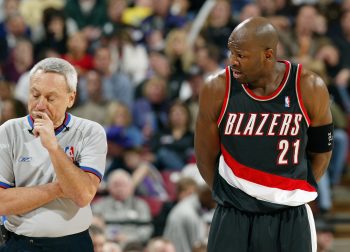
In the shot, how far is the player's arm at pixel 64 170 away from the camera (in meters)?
3.96

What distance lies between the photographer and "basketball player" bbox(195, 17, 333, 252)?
442 cm

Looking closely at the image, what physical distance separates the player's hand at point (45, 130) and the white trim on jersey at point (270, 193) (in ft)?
3.39

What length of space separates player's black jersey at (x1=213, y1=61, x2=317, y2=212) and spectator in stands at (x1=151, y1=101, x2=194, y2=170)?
5400 mm

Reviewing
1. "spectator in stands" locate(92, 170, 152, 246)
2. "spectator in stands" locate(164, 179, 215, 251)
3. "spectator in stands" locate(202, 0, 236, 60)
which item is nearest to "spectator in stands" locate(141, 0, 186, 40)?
"spectator in stands" locate(202, 0, 236, 60)

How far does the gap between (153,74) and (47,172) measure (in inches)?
286

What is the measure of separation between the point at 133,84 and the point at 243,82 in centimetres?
691

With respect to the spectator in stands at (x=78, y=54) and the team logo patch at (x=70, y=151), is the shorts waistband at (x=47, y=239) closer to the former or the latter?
the team logo patch at (x=70, y=151)

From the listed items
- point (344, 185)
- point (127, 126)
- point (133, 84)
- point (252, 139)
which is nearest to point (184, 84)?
point (133, 84)

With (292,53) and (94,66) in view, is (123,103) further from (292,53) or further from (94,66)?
(292,53)

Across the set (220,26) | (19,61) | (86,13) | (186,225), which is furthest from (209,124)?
(86,13)

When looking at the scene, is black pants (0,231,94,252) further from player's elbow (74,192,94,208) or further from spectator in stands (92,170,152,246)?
spectator in stands (92,170,152,246)

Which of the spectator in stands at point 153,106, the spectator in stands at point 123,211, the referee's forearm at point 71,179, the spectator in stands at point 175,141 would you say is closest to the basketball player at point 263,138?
the referee's forearm at point 71,179

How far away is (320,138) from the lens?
15.0 feet

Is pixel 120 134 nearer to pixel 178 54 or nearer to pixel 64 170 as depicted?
pixel 178 54
